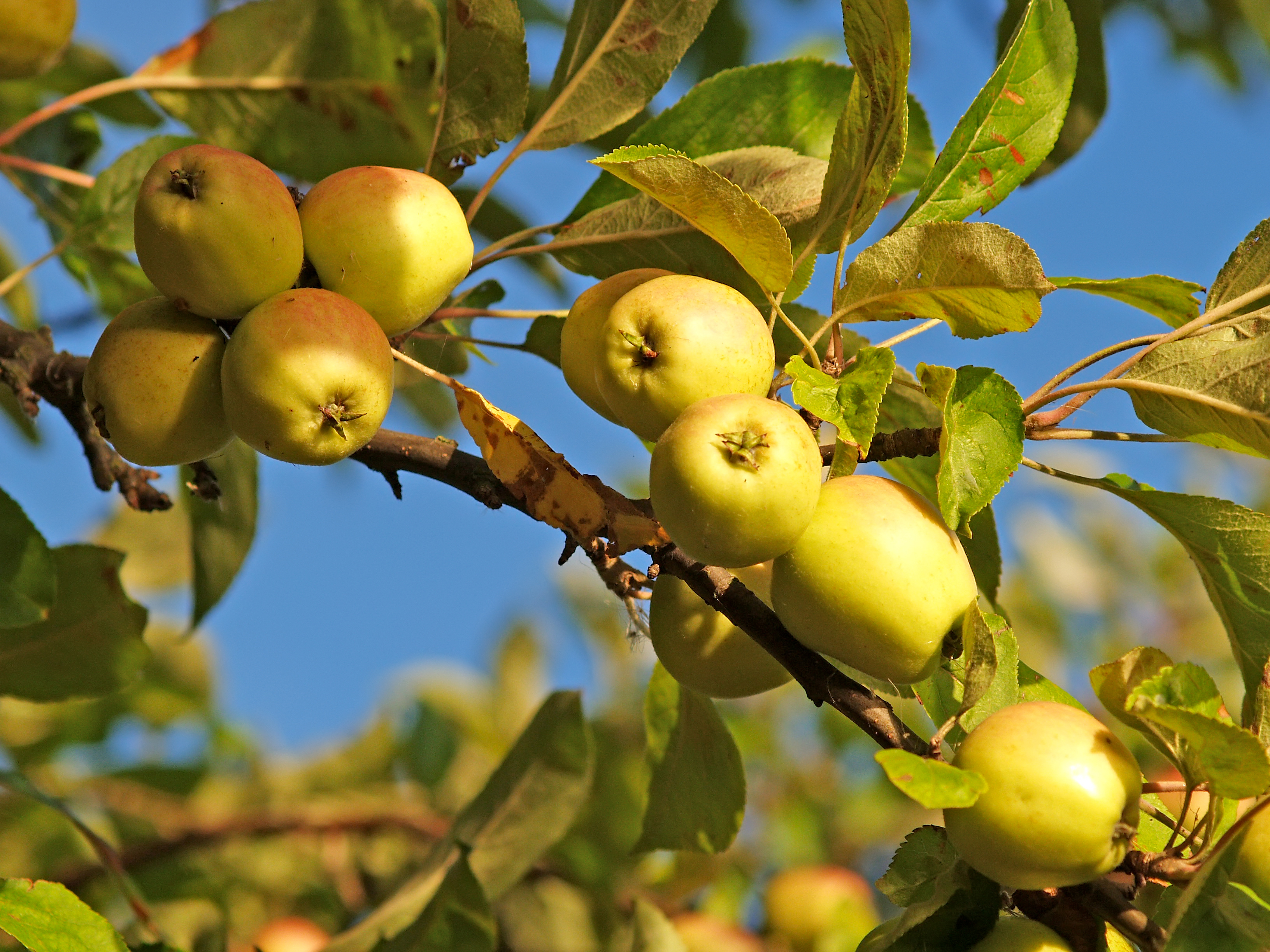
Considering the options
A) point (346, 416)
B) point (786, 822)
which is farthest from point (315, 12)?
point (786, 822)

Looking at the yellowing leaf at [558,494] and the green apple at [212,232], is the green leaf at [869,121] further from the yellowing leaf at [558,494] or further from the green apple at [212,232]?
the green apple at [212,232]

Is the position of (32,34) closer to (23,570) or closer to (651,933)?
(23,570)

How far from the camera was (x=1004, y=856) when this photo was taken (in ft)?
2.83

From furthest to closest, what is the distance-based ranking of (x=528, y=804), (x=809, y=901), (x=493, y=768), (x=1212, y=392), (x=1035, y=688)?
(x=493, y=768) → (x=809, y=901) → (x=528, y=804) → (x=1035, y=688) → (x=1212, y=392)

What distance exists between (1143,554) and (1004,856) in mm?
3283

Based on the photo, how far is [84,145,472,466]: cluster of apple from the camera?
973mm

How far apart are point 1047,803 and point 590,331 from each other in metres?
0.57

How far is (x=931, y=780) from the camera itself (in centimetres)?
83

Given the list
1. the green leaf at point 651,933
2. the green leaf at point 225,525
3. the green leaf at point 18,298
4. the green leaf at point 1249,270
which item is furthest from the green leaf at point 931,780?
the green leaf at point 18,298

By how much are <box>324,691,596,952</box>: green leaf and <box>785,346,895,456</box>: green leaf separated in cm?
95

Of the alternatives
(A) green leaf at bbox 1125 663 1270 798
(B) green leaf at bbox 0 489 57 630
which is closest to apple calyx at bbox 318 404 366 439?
(B) green leaf at bbox 0 489 57 630

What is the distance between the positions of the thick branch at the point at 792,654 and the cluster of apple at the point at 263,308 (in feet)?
1.04

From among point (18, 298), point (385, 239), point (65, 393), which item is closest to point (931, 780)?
point (385, 239)

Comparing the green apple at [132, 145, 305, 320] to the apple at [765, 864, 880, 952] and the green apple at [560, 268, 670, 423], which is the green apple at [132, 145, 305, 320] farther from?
the apple at [765, 864, 880, 952]
